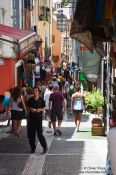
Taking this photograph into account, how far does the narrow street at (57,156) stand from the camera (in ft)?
36.9

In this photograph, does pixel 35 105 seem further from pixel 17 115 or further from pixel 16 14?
pixel 16 14

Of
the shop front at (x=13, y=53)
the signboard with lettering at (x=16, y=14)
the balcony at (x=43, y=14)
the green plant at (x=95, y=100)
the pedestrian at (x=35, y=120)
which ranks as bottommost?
the pedestrian at (x=35, y=120)

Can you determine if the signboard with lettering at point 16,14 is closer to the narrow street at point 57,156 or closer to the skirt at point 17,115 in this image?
the narrow street at point 57,156

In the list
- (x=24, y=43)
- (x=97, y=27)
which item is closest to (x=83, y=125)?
(x=24, y=43)

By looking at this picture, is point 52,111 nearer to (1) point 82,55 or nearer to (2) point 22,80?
(1) point 82,55

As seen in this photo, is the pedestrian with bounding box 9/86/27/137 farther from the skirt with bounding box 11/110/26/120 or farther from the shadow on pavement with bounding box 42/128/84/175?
the shadow on pavement with bounding box 42/128/84/175

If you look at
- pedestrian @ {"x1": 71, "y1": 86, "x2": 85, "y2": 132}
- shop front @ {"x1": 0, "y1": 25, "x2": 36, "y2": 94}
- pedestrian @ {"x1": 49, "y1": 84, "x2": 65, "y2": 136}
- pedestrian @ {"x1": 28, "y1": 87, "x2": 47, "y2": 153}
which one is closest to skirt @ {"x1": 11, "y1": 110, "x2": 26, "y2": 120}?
pedestrian @ {"x1": 49, "y1": 84, "x2": 65, "y2": 136}

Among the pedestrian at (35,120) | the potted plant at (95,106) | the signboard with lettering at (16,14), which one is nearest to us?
the pedestrian at (35,120)

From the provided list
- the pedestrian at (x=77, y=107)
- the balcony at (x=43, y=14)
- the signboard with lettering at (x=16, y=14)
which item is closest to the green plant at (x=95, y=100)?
the pedestrian at (x=77, y=107)

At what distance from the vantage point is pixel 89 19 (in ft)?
21.7

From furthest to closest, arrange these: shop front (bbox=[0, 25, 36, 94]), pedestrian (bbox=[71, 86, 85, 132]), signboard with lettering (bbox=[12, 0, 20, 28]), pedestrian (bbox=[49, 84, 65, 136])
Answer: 1. signboard with lettering (bbox=[12, 0, 20, 28])
2. pedestrian (bbox=[71, 86, 85, 132])
3. pedestrian (bbox=[49, 84, 65, 136])
4. shop front (bbox=[0, 25, 36, 94])

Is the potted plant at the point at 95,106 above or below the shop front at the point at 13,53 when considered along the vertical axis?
below

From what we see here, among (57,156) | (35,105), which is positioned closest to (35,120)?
(35,105)

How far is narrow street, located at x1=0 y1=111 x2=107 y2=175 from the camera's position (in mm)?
11242
